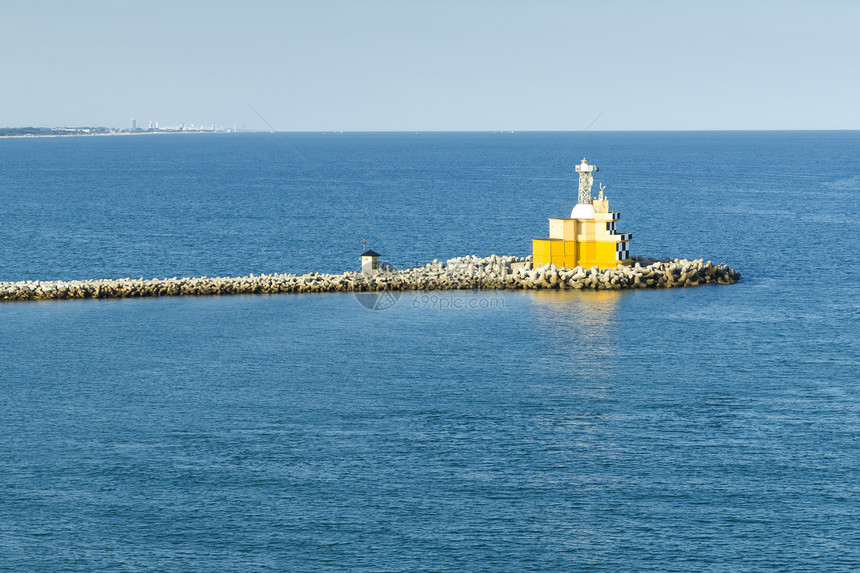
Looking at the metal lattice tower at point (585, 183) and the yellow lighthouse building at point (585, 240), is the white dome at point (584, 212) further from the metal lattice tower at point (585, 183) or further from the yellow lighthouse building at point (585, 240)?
the metal lattice tower at point (585, 183)

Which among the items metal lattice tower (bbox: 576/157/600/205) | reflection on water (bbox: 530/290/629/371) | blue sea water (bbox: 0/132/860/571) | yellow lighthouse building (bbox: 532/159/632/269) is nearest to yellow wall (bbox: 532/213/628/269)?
yellow lighthouse building (bbox: 532/159/632/269)

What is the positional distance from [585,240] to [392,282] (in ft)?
42.5

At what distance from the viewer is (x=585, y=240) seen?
2810 inches

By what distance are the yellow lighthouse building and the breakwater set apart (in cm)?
118

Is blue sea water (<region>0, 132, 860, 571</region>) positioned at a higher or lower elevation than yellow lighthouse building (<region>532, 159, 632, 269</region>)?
lower

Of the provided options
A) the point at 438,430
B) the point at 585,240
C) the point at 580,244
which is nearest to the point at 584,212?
the point at 585,240

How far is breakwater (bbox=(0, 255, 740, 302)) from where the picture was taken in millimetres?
66938

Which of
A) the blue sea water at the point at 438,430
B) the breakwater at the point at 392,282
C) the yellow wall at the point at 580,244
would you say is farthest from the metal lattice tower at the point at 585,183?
the blue sea water at the point at 438,430

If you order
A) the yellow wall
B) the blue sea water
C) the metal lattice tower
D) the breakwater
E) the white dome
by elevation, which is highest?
the metal lattice tower

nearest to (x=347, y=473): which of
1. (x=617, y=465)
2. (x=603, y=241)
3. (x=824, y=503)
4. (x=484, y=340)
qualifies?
(x=617, y=465)

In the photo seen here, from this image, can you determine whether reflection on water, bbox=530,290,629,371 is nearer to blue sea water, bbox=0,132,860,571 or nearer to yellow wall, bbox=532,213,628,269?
blue sea water, bbox=0,132,860,571

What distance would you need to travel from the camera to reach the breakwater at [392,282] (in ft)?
220

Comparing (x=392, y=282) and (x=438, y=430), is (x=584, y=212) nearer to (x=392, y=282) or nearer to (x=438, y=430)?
(x=392, y=282)

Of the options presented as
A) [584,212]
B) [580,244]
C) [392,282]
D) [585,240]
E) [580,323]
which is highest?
[584,212]
